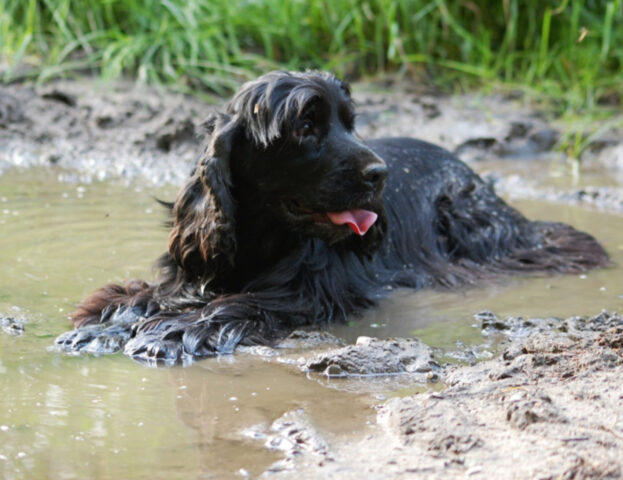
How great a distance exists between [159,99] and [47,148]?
1.10m

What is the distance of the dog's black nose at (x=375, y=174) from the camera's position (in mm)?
4199

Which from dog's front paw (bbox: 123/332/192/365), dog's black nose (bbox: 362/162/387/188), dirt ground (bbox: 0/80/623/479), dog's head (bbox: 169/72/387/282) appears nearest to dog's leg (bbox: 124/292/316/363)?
dog's front paw (bbox: 123/332/192/365)

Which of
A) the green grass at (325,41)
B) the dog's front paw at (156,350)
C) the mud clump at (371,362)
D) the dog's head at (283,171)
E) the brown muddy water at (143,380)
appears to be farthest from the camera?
the green grass at (325,41)

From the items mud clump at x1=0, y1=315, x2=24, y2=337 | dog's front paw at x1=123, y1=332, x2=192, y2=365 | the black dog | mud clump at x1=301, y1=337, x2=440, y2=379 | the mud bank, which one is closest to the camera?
the mud bank

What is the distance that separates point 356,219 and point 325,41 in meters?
5.82

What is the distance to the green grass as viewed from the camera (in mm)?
9164

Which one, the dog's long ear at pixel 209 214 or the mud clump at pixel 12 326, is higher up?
the dog's long ear at pixel 209 214

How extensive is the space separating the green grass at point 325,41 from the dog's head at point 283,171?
15.4ft

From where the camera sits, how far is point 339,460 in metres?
2.75

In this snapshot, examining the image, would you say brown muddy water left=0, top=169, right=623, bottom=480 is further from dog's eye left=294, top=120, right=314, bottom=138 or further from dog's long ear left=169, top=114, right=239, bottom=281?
dog's eye left=294, top=120, right=314, bottom=138

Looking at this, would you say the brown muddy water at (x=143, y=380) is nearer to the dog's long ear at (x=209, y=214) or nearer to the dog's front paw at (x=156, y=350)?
the dog's front paw at (x=156, y=350)

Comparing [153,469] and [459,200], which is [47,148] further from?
[153,469]

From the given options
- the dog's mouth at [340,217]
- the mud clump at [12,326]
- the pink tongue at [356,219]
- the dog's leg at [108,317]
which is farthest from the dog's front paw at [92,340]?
the pink tongue at [356,219]

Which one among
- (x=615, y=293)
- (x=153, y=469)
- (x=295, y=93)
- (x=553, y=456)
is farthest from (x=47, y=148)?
(x=553, y=456)
